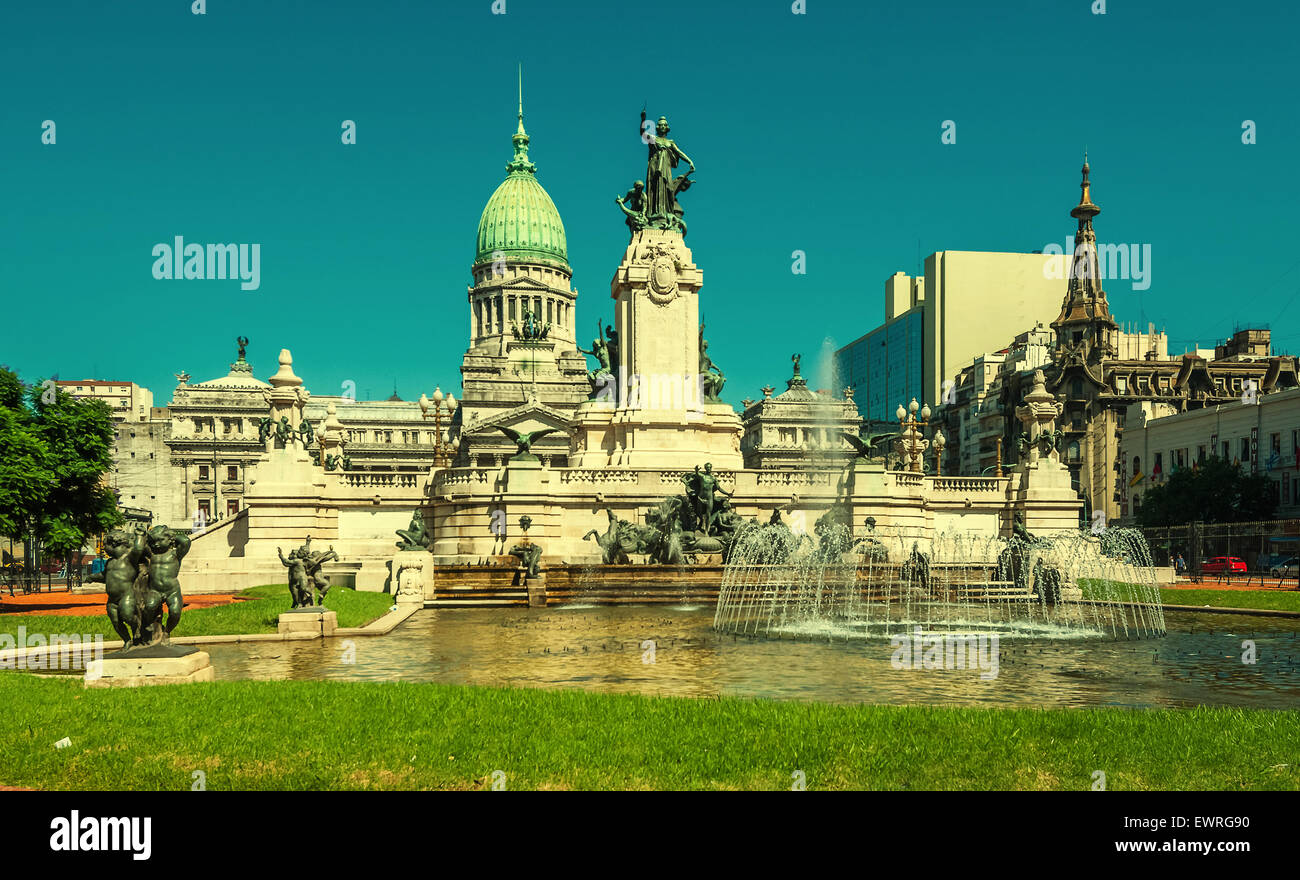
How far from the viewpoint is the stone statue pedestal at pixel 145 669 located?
46.4ft

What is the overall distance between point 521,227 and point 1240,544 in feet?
346

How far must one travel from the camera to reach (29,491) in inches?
1181

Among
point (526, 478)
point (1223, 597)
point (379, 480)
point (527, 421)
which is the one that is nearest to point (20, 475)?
point (526, 478)

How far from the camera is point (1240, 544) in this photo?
67562 mm

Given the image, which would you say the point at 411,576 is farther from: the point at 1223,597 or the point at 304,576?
the point at 1223,597

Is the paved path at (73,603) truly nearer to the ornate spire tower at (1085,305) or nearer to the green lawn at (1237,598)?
the green lawn at (1237,598)

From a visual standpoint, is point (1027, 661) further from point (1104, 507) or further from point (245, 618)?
point (1104, 507)

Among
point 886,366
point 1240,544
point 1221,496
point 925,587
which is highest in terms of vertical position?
point 886,366

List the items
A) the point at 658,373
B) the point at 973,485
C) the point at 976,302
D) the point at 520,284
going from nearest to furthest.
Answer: the point at 973,485 < the point at 658,373 < the point at 976,302 < the point at 520,284

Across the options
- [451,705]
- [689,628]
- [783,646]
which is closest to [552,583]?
[689,628]

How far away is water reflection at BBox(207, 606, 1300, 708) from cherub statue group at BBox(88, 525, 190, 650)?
5.10 feet

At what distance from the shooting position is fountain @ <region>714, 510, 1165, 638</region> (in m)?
25.4

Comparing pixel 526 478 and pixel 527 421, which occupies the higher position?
pixel 527 421
